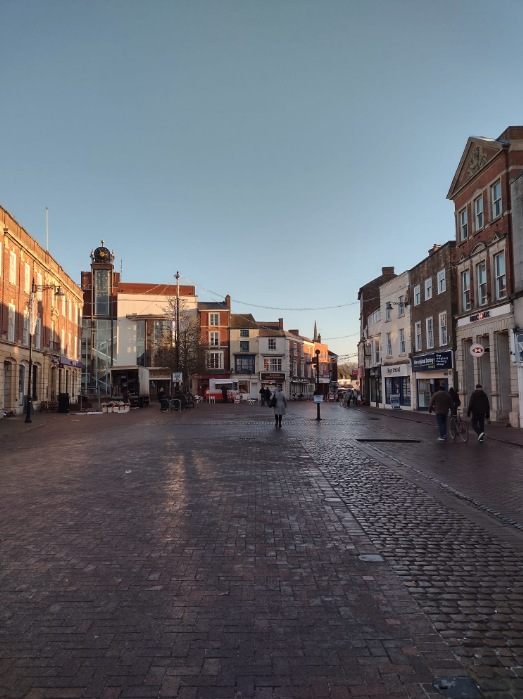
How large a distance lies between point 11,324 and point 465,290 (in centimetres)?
2452

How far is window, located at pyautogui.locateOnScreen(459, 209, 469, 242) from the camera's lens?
84.4 ft

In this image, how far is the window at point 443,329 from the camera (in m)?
29.2

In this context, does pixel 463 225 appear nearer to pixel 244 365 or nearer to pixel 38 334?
pixel 38 334

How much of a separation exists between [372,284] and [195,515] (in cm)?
4623

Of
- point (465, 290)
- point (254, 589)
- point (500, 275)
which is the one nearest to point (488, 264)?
point (500, 275)

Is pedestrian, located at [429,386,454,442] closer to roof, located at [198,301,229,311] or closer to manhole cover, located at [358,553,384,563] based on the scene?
manhole cover, located at [358,553,384,563]

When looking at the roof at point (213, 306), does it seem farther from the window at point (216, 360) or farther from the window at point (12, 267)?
the window at point (12, 267)

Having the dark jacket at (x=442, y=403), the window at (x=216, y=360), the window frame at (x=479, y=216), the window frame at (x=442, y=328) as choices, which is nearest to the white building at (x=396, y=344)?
the window frame at (x=442, y=328)

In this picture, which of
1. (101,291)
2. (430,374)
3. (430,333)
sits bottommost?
(430,374)

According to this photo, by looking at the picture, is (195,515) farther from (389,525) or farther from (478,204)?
(478,204)

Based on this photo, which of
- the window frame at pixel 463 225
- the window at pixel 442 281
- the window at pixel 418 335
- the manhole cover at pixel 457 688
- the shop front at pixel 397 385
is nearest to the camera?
the manhole cover at pixel 457 688

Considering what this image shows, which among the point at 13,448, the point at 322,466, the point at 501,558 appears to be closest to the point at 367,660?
the point at 501,558

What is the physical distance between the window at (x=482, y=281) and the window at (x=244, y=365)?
46.1m

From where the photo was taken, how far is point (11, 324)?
94.3ft
